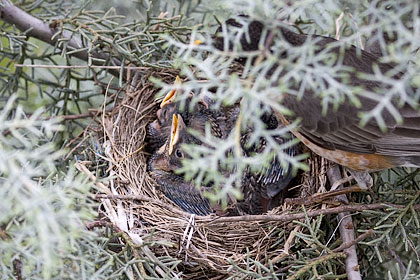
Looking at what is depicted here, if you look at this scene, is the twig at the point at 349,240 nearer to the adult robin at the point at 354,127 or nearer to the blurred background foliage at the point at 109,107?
the blurred background foliage at the point at 109,107

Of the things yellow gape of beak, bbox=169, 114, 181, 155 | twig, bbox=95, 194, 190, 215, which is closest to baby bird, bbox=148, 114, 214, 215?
yellow gape of beak, bbox=169, 114, 181, 155

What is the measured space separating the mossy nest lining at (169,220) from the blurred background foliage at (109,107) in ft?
0.33

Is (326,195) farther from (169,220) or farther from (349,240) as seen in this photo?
(169,220)

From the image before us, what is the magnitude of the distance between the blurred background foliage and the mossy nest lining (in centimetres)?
10

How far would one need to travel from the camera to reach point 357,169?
2.33m

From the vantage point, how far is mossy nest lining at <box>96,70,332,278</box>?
2180 millimetres

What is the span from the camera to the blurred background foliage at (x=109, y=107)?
1114 mm

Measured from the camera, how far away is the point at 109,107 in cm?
289

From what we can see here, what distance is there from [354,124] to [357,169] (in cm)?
27

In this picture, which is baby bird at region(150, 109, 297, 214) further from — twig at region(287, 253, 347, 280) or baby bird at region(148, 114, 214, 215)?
twig at region(287, 253, 347, 280)

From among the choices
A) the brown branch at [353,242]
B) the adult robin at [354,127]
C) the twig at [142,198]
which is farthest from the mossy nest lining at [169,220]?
the adult robin at [354,127]

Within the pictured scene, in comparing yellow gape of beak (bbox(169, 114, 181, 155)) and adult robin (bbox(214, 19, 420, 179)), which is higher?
adult robin (bbox(214, 19, 420, 179))

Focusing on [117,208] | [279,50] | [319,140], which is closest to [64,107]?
[117,208]

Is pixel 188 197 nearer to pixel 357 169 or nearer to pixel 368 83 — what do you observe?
pixel 357 169
